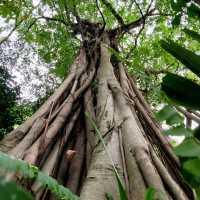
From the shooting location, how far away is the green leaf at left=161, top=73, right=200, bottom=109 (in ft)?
2.66

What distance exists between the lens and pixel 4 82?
20.1ft

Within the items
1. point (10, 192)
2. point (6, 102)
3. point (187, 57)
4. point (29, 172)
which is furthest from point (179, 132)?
point (6, 102)

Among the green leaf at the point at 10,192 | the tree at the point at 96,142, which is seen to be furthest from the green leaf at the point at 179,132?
the green leaf at the point at 10,192

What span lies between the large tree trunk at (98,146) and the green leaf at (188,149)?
1.63 ft

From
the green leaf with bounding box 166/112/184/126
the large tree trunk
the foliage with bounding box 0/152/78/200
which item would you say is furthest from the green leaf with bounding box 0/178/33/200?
the large tree trunk

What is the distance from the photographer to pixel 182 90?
0.82 metres

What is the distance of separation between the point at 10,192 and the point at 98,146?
4.48 ft

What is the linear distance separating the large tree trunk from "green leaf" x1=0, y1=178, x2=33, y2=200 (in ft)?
2.73

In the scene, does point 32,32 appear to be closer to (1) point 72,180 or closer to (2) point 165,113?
(1) point 72,180

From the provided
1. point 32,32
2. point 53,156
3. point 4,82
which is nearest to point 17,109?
point 4,82

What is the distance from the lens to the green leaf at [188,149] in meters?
0.64

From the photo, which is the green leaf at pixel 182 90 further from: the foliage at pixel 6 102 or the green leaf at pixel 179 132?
the foliage at pixel 6 102

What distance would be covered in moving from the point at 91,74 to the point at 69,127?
1304mm

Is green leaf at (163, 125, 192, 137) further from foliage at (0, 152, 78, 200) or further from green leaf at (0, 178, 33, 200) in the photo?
green leaf at (0, 178, 33, 200)
